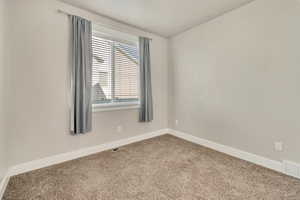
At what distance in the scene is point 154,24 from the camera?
287 centimetres

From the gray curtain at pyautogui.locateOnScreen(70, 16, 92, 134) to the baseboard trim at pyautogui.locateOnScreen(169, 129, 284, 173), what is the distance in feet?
6.95

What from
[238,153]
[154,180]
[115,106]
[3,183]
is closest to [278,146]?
[238,153]

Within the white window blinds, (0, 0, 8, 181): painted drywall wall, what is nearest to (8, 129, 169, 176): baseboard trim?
(0, 0, 8, 181): painted drywall wall

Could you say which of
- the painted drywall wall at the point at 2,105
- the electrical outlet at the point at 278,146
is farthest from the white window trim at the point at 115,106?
the electrical outlet at the point at 278,146

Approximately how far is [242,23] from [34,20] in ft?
10.2

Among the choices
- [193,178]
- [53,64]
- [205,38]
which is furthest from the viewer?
[205,38]

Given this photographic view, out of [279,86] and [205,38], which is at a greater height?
[205,38]

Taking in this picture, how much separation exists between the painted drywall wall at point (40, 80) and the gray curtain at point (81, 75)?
126mm

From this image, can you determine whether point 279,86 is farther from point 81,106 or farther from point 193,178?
point 81,106

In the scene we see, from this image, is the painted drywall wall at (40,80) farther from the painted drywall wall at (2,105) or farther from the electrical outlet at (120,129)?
the electrical outlet at (120,129)

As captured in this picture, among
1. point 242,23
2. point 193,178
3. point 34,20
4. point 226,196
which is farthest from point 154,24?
point 226,196

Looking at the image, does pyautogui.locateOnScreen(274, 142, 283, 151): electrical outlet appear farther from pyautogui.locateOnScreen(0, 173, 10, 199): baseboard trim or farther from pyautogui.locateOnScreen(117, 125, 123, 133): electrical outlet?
pyautogui.locateOnScreen(0, 173, 10, 199): baseboard trim

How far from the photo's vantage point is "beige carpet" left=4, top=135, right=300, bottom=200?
145 cm

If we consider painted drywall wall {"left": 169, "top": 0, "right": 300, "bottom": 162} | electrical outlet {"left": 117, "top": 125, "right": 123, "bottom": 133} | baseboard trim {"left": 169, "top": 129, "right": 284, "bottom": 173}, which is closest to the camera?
painted drywall wall {"left": 169, "top": 0, "right": 300, "bottom": 162}
